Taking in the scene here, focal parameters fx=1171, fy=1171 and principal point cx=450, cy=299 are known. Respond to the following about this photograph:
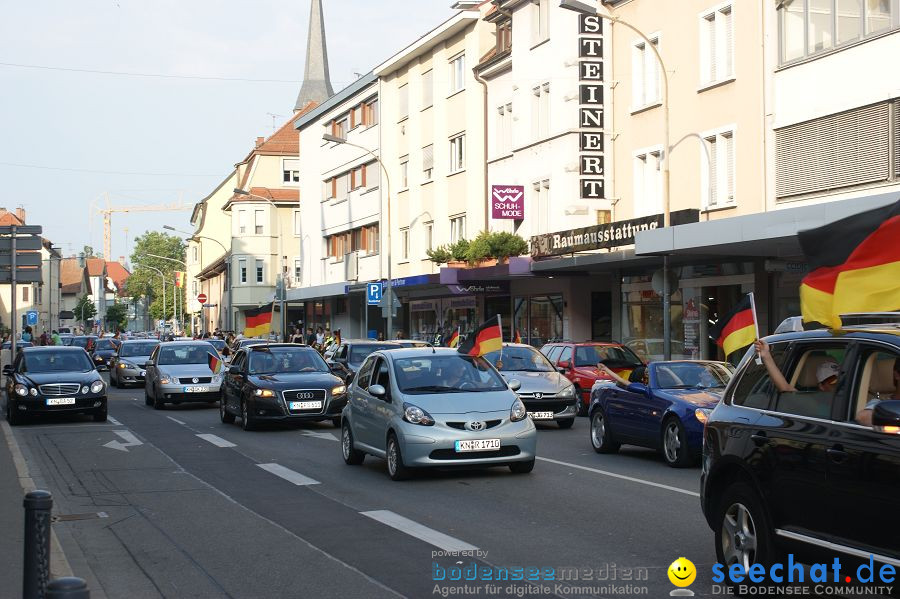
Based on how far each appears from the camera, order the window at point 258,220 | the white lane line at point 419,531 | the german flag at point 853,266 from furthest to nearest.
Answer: the window at point 258,220, the white lane line at point 419,531, the german flag at point 853,266

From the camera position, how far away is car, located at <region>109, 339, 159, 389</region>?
128 feet

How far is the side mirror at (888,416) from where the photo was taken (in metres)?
5.69

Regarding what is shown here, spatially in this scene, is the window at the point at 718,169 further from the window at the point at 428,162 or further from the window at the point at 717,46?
the window at the point at 428,162

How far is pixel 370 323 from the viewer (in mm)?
58469

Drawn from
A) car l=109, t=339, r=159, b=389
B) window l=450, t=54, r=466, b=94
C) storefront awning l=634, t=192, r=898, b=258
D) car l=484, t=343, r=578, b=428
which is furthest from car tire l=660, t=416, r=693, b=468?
window l=450, t=54, r=466, b=94

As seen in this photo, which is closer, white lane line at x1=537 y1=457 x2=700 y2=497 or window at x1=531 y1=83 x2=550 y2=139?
white lane line at x1=537 y1=457 x2=700 y2=497

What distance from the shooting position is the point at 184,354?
29.9 meters

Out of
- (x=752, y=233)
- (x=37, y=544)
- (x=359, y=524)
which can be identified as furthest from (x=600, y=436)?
(x=37, y=544)

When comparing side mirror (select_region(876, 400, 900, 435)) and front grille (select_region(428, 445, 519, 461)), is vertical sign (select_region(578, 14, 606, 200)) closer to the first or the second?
front grille (select_region(428, 445, 519, 461))

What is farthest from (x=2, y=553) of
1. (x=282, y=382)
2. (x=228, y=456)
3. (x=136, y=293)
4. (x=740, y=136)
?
(x=136, y=293)

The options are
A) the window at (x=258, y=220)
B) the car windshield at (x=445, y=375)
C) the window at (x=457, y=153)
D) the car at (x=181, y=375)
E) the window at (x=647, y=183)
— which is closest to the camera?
the car windshield at (x=445, y=375)

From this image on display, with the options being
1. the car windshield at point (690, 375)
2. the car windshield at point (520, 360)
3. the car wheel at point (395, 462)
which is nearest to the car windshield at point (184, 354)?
the car windshield at point (520, 360)

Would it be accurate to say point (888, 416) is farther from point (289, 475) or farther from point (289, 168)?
point (289, 168)

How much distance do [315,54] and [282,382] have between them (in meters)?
75.7
